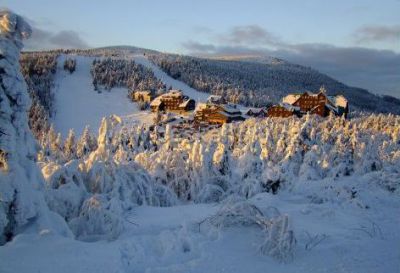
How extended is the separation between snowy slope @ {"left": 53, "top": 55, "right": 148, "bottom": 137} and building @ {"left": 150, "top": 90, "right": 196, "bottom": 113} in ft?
11.2

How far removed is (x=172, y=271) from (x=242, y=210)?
2.20 metres

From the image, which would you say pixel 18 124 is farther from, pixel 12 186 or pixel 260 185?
pixel 260 185

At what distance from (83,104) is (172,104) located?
69.6 ft

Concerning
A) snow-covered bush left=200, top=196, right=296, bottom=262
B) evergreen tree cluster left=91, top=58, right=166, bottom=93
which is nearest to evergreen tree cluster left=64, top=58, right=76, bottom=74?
evergreen tree cluster left=91, top=58, right=166, bottom=93

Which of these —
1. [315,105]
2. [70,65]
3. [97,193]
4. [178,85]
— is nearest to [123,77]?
[178,85]

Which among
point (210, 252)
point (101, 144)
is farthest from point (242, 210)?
point (101, 144)

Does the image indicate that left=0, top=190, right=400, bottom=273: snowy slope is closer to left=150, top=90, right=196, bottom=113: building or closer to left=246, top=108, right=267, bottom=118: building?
left=246, top=108, right=267, bottom=118: building

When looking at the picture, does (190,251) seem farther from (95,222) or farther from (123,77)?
(123,77)

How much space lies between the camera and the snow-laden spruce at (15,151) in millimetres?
6758

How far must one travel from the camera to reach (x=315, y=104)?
82562mm

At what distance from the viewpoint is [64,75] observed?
133 metres

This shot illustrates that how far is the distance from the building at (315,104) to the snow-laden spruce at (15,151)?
74.0 metres

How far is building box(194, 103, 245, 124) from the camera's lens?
3132 inches

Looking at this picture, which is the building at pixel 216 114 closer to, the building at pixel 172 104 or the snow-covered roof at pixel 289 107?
the snow-covered roof at pixel 289 107
